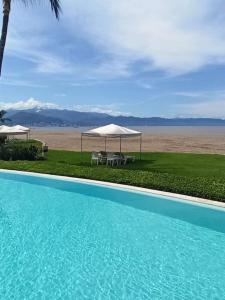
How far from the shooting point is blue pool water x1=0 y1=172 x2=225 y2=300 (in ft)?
21.1

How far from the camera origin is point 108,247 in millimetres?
8555

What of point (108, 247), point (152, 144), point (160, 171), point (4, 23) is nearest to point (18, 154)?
point (4, 23)

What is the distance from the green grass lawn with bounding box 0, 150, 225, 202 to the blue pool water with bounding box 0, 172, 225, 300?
96 cm

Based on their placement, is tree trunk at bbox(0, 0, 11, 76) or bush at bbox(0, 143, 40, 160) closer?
tree trunk at bbox(0, 0, 11, 76)

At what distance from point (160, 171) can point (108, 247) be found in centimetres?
930

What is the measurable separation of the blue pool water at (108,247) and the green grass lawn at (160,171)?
96 cm

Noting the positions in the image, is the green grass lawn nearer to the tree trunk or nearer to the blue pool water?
the blue pool water

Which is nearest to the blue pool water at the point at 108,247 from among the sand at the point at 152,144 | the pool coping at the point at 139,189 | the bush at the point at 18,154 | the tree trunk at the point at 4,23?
the pool coping at the point at 139,189

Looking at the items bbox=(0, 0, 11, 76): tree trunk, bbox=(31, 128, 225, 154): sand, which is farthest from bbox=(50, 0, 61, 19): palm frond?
bbox=(31, 128, 225, 154): sand

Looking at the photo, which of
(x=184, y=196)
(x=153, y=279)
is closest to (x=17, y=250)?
(x=153, y=279)

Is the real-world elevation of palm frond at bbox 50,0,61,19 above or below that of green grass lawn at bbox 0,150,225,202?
above

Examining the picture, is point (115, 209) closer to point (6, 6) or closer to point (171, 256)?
point (171, 256)

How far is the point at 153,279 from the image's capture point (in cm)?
682

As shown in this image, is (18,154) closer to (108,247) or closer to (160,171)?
(160,171)
